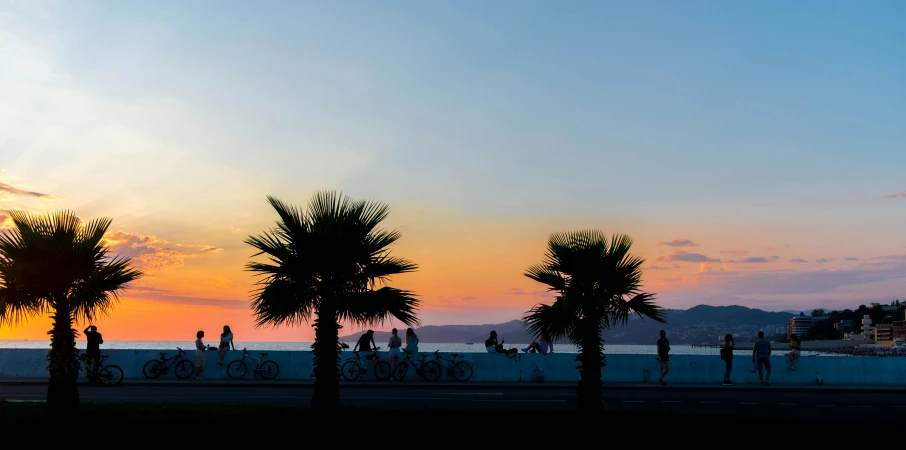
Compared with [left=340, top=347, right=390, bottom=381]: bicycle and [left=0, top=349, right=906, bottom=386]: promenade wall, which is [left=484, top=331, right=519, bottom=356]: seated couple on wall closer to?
[left=0, top=349, right=906, bottom=386]: promenade wall

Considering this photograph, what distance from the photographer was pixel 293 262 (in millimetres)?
14578

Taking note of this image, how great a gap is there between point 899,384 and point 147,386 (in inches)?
1104

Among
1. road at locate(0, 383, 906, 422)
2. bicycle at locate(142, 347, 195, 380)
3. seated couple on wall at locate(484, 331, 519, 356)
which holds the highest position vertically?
seated couple on wall at locate(484, 331, 519, 356)

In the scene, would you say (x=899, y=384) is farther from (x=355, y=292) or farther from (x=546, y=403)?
(x=355, y=292)

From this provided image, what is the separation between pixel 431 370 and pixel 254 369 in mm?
6488

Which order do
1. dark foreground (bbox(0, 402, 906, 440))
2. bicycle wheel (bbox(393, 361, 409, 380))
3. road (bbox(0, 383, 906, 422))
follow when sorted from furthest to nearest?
bicycle wheel (bbox(393, 361, 409, 380)) < road (bbox(0, 383, 906, 422)) < dark foreground (bbox(0, 402, 906, 440))

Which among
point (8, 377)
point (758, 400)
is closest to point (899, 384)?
point (758, 400)

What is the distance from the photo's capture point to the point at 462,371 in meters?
30.2

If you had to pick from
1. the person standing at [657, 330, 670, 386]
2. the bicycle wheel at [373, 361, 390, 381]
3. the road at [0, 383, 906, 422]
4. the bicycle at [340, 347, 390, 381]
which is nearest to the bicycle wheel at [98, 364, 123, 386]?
the road at [0, 383, 906, 422]

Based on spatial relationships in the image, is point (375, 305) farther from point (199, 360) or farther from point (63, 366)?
point (199, 360)

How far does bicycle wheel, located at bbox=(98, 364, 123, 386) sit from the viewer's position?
26734 millimetres

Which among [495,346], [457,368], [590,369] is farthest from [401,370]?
[590,369]

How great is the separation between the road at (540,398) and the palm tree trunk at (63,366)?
480 cm

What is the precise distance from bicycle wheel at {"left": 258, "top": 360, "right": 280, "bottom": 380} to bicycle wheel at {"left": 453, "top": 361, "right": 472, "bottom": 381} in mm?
6559
